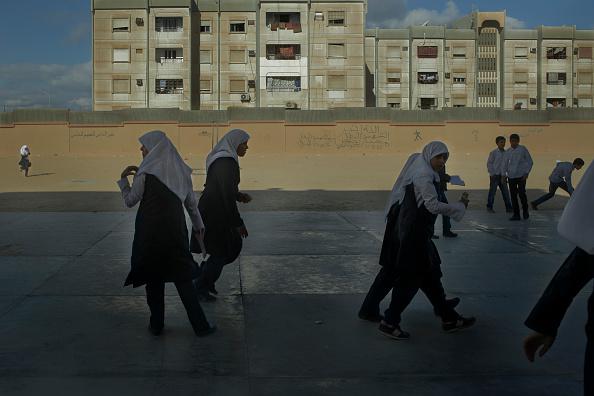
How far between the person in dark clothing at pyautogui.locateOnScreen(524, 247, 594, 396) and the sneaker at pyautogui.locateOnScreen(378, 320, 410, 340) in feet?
7.45

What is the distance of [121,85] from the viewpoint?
59.7m

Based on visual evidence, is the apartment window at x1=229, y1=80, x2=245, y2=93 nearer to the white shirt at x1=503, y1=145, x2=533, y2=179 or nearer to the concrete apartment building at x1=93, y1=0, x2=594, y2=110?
the concrete apartment building at x1=93, y1=0, x2=594, y2=110

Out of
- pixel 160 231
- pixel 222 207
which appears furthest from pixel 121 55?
pixel 160 231

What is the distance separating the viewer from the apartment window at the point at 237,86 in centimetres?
6212

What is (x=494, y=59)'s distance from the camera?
7588 cm

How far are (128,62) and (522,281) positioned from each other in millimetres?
55870

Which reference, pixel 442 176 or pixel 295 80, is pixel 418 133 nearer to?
pixel 295 80

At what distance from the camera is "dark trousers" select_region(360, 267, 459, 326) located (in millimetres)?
5305

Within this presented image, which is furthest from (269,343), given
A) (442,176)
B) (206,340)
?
(442,176)

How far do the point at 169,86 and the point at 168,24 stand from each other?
5.32 m

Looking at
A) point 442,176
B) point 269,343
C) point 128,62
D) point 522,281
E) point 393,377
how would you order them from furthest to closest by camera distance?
point 128,62, point 442,176, point 522,281, point 269,343, point 393,377

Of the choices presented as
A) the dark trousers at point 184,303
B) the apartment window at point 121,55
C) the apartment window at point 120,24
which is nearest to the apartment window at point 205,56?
the apartment window at point 121,55

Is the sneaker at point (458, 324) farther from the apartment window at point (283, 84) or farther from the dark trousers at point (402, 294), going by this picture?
the apartment window at point (283, 84)

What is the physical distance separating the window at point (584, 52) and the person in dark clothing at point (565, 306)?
7621 centimetres
